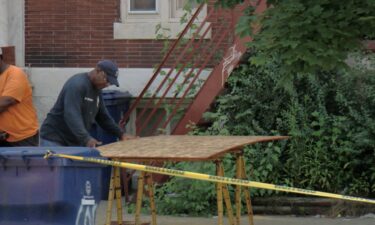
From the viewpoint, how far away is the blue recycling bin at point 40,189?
6008mm

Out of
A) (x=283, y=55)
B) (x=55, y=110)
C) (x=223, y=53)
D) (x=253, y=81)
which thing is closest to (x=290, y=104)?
(x=253, y=81)

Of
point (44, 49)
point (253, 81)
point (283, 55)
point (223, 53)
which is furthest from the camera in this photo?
point (44, 49)

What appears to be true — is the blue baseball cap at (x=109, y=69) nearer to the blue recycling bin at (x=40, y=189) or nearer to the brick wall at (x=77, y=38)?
the blue recycling bin at (x=40, y=189)

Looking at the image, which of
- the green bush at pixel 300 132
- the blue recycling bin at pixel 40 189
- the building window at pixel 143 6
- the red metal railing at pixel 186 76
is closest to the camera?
the blue recycling bin at pixel 40 189

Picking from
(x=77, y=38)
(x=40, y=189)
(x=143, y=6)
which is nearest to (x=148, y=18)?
(x=143, y=6)

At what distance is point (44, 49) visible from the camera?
37.5 feet

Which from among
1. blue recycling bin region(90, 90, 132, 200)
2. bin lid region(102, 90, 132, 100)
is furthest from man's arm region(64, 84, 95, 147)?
Answer: bin lid region(102, 90, 132, 100)

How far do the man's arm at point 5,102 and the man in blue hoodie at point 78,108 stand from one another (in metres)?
0.38

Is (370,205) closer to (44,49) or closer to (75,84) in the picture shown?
(75,84)

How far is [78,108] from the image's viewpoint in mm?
7586

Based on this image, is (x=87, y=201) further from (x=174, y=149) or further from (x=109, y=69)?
(x=109, y=69)

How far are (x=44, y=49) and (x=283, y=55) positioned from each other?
610cm

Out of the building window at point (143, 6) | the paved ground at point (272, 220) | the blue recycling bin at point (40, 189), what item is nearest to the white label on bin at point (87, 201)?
→ the blue recycling bin at point (40, 189)

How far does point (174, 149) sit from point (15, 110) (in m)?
2.12
